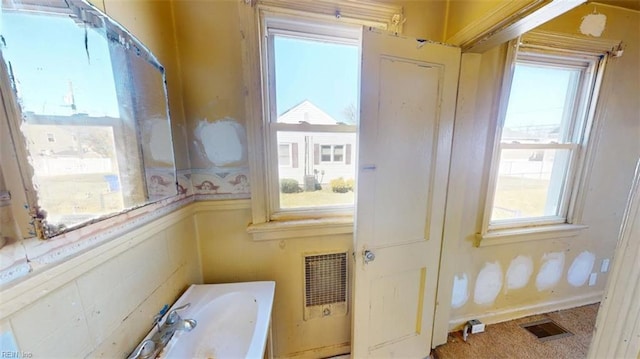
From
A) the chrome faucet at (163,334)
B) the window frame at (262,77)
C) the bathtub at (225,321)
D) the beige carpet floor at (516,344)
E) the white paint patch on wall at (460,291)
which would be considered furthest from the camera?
the white paint patch on wall at (460,291)

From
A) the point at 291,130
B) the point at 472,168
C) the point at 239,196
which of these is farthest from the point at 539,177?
the point at 239,196

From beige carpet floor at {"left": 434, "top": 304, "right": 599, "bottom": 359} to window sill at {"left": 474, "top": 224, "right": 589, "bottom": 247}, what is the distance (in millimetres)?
696

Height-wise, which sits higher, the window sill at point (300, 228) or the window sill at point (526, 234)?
the window sill at point (300, 228)

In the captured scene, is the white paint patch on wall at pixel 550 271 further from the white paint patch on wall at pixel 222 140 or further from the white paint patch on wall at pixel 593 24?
the white paint patch on wall at pixel 222 140

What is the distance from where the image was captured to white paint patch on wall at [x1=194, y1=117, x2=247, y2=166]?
46.0 inches

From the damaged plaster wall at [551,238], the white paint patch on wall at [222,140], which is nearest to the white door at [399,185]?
the damaged plaster wall at [551,238]

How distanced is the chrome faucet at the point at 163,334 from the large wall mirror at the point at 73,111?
0.52m

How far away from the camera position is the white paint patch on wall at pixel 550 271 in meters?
1.69

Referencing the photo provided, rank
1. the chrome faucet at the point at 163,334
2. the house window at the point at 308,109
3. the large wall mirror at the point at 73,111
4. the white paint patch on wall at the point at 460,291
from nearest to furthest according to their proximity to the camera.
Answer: the large wall mirror at the point at 73,111 → the chrome faucet at the point at 163,334 → the house window at the point at 308,109 → the white paint patch on wall at the point at 460,291

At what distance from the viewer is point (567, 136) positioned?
5.25 feet

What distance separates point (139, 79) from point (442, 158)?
1497 mm

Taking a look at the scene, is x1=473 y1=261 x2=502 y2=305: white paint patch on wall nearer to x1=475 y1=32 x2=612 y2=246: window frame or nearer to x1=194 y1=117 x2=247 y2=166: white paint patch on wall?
x1=475 y1=32 x2=612 y2=246: window frame

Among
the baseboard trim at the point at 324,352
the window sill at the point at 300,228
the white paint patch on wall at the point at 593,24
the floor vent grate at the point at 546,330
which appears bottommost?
the baseboard trim at the point at 324,352

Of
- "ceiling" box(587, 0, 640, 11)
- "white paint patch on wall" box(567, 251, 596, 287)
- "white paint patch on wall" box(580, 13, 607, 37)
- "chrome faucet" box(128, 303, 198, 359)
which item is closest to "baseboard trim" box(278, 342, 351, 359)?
"chrome faucet" box(128, 303, 198, 359)
